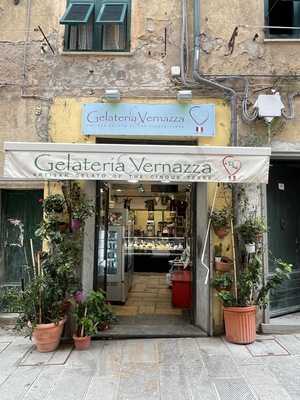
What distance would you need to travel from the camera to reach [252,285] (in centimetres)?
550

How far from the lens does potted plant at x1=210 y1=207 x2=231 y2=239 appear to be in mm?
5794

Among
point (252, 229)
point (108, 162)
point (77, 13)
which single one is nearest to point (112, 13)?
point (77, 13)

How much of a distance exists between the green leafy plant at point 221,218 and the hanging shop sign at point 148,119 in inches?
50.2

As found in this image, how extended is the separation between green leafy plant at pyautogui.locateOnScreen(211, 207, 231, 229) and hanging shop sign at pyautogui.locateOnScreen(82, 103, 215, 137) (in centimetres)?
127

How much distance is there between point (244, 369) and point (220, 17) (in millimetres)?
5390

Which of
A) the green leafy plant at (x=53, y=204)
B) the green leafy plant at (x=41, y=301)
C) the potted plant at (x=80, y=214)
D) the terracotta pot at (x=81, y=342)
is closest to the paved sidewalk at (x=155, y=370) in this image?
the terracotta pot at (x=81, y=342)

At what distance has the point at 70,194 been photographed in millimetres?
5891

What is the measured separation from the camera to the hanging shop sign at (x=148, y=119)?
6055mm

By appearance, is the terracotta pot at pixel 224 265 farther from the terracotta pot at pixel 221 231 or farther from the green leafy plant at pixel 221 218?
the green leafy plant at pixel 221 218

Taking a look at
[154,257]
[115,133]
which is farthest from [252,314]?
[154,257]

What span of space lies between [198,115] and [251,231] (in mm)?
2023

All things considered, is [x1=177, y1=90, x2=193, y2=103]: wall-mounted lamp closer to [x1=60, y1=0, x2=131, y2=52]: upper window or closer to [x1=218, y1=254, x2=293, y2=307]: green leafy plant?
[x1=60, y1=0, x2=131, y2=52]: upper window

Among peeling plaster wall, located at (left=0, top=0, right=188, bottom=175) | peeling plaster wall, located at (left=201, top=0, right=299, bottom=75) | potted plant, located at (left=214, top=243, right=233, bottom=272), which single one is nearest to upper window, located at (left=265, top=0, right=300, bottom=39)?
peeling plaster wall, located at (left=201, top=0, right=299, bottom=75)

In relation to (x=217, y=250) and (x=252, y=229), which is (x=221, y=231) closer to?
(x=217, y=250)
